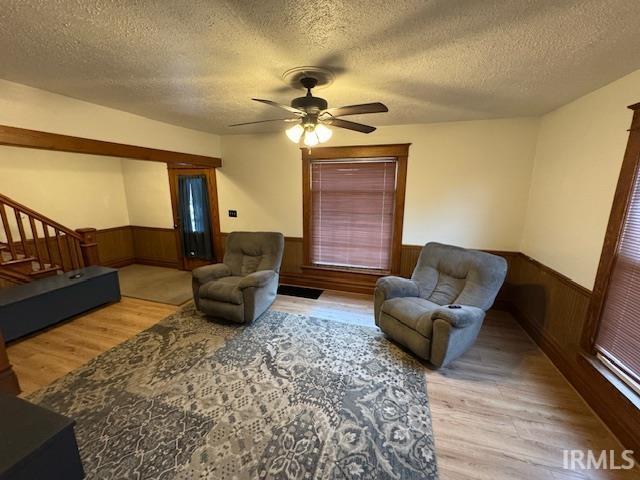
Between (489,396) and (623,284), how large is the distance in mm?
1260

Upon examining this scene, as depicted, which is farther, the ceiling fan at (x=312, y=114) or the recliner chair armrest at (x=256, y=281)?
the recliner chair armrest at (x=256, y=281)

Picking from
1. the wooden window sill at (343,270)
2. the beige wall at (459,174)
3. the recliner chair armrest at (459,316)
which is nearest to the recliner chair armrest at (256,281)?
the wooden window sill at (343,270)

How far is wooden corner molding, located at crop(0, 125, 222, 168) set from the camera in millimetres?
2125

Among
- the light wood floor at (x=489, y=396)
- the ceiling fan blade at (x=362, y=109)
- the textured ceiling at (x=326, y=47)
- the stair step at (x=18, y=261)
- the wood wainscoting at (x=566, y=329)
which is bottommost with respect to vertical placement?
the light wood floor at (x=489, y=396)

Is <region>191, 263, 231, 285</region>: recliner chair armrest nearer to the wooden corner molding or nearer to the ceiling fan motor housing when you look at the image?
the wooden corner molding

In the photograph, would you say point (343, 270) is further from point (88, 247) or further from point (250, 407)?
point (88, 247)

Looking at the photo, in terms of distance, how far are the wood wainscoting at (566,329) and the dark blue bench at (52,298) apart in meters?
5.15

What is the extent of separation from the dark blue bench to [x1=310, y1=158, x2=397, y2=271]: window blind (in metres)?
2.92

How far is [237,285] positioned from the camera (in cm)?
305

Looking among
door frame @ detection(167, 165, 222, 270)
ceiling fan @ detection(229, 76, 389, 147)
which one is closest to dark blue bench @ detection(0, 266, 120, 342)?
door frame @ detection(167, 165, 222, 270)

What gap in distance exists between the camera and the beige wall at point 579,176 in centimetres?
201

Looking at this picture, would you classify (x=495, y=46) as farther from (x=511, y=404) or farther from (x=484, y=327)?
(x=484, y=327)

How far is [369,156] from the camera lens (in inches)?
145

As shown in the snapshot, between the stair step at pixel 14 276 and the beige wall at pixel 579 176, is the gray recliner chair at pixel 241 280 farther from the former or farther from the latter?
the beige wall at pixel 579 176
